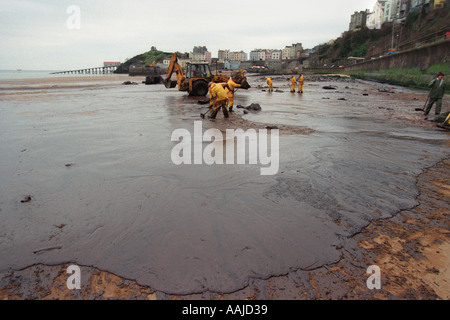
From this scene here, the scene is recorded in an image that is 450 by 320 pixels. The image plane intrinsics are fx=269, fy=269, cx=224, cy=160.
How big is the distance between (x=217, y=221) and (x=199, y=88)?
1653 cm

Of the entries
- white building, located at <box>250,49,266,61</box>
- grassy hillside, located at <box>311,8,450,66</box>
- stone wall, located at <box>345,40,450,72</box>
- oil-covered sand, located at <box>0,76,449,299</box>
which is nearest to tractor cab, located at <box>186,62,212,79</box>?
oil-covered sand, located at <box>0,76,449,299</box>

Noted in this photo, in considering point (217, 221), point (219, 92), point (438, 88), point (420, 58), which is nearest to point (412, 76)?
point (420, 58)

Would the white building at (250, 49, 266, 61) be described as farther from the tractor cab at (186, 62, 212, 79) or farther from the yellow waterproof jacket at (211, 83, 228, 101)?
→ the yellow waterproof jacket at (211, 83, 228, 101)

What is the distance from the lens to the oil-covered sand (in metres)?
2.47

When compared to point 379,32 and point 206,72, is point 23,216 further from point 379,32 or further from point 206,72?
point 379,32

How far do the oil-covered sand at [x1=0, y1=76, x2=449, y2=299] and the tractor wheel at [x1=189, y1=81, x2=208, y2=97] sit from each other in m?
12.5

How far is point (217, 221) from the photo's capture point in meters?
3.46

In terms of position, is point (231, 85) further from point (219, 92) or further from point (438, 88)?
point (438, 88)

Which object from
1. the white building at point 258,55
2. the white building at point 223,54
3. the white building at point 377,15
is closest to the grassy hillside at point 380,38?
the white building at point 377,15

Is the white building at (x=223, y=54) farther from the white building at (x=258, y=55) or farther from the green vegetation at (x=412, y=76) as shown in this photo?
the green vegetation at (x=412, y=76)

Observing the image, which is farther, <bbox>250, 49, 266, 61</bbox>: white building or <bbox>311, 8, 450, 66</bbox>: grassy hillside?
<bbox>250, 49, 266, 61</bbox>: white building

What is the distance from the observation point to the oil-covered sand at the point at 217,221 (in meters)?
2.47

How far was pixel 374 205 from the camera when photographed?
12.6ft

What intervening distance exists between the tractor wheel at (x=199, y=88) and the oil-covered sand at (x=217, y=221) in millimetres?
12547
